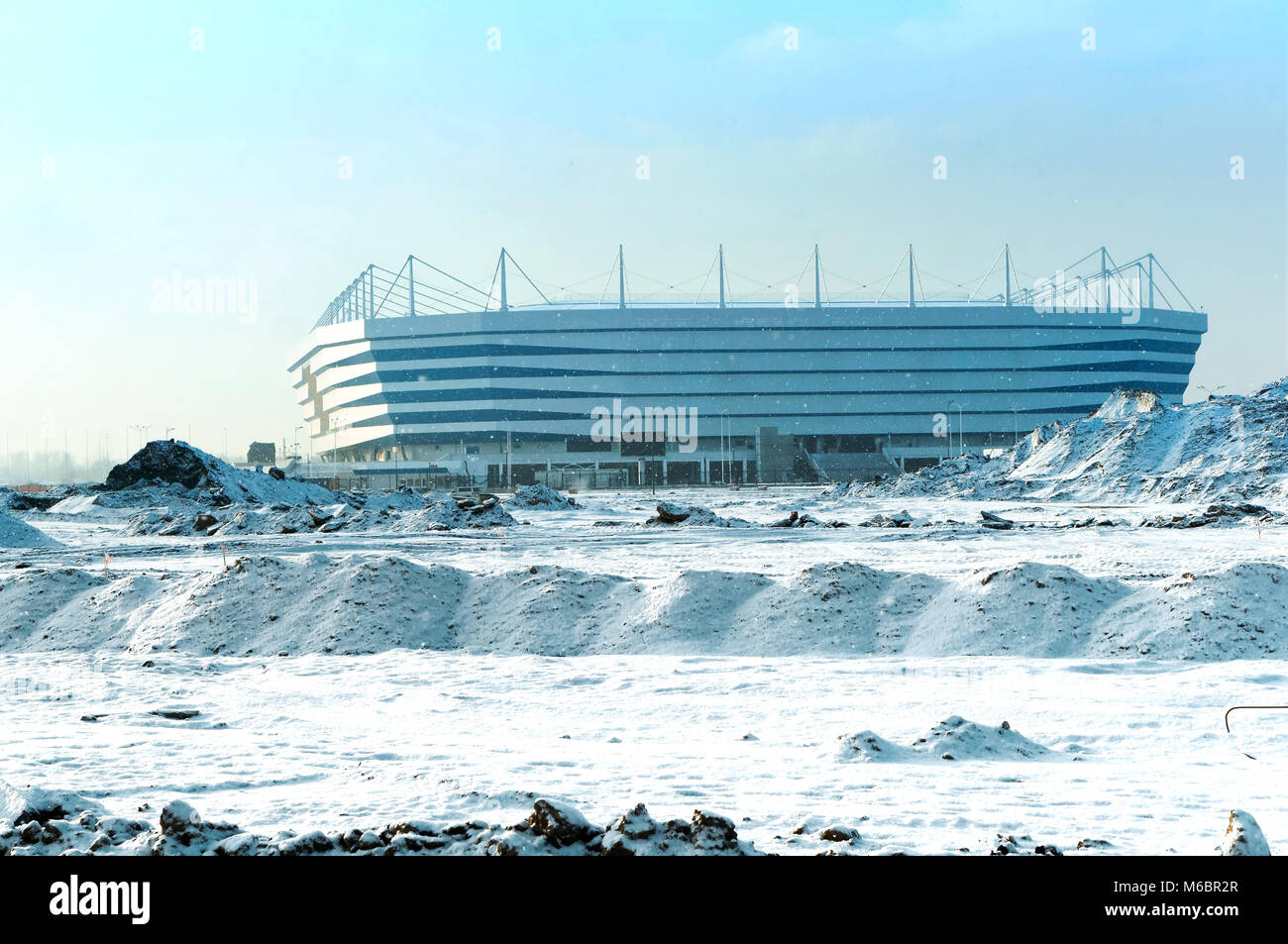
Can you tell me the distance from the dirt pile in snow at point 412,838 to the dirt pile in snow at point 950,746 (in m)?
2.60

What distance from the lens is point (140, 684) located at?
10.8 metres

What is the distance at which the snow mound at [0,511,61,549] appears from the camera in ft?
94.2

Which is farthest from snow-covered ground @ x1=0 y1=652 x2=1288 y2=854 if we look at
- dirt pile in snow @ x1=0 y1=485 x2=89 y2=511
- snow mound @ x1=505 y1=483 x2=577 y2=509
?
dirt pile in snow @ x1=0 y1=485 x2=89 y2=511

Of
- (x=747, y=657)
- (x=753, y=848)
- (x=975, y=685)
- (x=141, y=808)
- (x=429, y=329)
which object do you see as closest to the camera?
(x=753, y=848)

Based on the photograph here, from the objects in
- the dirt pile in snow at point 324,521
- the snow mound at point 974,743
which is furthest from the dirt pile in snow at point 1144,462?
the snow mound at point 974,743

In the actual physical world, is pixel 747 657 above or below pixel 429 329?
below

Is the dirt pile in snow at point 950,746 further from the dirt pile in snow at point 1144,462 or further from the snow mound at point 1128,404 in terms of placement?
the snow mound at point 1128,404

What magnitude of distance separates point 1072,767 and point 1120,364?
13541 centimetres

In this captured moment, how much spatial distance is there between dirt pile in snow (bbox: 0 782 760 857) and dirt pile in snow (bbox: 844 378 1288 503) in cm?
3897

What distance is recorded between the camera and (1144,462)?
5231cm

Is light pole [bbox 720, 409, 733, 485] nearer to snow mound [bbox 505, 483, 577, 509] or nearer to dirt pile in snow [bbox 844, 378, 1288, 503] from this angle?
dirt pile in snow [bbox 844, 378, 1288, 503]

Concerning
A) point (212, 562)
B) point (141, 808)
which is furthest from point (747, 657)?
point (212, 562)
